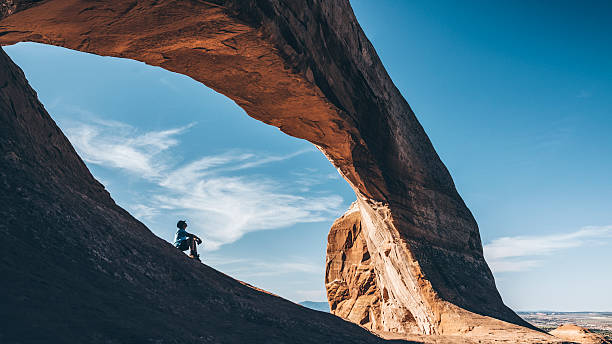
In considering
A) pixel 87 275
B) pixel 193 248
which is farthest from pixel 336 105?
pixel 87 275

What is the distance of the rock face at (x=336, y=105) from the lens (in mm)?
7371

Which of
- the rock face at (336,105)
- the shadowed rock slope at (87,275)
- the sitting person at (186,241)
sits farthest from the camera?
the sitting person at (186,241)

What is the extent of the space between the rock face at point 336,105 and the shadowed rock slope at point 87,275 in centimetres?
16

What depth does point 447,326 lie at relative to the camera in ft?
38.7

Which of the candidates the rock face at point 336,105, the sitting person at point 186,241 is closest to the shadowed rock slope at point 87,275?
the rock face at point 336,105

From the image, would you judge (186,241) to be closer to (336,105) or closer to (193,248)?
(193,248)

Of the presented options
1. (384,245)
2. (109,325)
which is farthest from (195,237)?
(384,245)

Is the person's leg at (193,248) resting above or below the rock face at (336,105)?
→ below

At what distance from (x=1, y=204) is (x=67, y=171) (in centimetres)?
247

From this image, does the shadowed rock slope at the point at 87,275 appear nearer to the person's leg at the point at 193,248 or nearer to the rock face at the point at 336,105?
the rock face at the point at 336,105

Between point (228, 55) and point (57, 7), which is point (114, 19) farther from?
point (228, 55)

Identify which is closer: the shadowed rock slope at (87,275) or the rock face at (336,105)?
the shadowed rock slope at (87,275)

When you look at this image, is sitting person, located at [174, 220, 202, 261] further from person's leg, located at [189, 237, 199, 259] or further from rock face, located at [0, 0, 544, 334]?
rock face, located at [0, 0, 544, 334]

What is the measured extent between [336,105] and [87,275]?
27.3 ft
